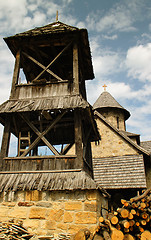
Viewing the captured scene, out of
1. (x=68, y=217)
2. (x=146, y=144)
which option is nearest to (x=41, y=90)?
(x=68, y=217)

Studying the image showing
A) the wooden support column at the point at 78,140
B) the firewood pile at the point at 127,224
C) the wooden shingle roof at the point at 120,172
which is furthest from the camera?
the wooden shingle roof at the point at 120,172

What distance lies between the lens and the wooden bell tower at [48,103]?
6641mm

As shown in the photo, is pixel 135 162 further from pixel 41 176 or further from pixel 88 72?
pixel 41 176

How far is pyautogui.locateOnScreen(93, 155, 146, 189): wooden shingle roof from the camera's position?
1191 cm

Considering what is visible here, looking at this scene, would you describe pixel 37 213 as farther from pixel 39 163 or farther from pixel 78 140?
pixel 78 140

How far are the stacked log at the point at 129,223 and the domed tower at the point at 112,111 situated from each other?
554 inches

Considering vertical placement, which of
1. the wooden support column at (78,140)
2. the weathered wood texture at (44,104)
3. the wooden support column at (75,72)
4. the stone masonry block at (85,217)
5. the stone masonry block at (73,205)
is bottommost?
the stone masonry block at (85,217)

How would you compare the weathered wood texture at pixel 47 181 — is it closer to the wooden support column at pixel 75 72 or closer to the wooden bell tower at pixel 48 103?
the wooden bell tower at pixel 48 103

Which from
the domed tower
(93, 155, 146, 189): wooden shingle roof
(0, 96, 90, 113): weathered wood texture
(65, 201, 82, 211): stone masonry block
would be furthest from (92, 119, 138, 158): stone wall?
(65, 201, 82, 211): stone masonry block

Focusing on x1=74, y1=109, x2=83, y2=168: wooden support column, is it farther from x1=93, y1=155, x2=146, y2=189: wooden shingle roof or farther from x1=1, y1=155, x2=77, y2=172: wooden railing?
x1=93, y1=155, x2=146, y2=189: wooden shingle roof

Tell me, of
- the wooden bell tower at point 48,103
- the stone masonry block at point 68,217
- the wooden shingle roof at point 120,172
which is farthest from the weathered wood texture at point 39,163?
the wooden shingle roof at point 120,172

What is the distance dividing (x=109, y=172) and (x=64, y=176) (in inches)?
288

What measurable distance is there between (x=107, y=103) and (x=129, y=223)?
598 inches

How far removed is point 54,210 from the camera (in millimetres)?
5703
